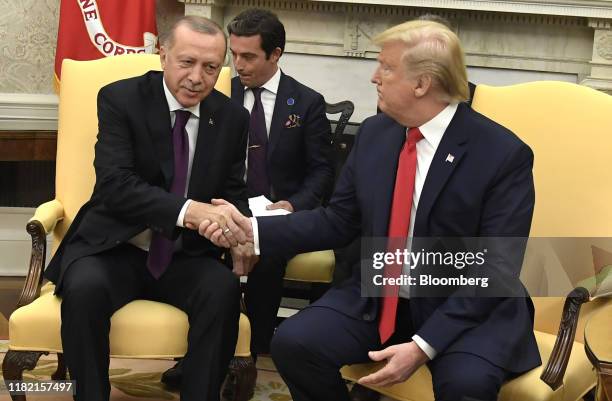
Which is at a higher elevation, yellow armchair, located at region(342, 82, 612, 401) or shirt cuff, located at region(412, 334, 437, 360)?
yellow armchair, located at region(342, 82, 612, 401)

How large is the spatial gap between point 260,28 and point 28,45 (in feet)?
6.06

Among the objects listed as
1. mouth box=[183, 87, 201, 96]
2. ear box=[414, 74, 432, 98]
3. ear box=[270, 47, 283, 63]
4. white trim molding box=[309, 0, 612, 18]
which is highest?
white trim molding box=[309, 0, 612, 18]

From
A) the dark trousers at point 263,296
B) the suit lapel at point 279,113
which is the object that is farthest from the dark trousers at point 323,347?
the suit lapel at point 279,113

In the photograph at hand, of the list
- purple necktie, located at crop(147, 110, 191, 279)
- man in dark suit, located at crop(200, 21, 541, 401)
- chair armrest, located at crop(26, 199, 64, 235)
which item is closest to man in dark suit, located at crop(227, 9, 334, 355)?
purple necktie, located at crop(147, 110, 191, 279)

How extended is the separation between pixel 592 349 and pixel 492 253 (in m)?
0.43

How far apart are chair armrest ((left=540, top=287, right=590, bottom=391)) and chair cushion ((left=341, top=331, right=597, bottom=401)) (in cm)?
3

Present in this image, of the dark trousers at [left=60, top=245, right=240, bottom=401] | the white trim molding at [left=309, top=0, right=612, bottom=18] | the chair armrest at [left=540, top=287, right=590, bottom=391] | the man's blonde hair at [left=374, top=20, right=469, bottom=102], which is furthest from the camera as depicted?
the white trim molding at [left=309, top=0, right=612, bottom=18]

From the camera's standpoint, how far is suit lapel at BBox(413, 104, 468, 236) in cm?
260

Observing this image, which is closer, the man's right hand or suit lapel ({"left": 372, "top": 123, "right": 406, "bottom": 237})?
suit lapel ({"left": 372, "top": 123, "right": 406, "bottom": 237})

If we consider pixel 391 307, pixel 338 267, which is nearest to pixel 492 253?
pixel 391 307

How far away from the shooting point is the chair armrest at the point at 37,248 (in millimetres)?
2941

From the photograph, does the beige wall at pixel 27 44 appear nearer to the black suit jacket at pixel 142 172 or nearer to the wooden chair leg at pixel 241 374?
the black suit jacket at pixel 142 172

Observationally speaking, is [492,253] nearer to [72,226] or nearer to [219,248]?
[219,248]

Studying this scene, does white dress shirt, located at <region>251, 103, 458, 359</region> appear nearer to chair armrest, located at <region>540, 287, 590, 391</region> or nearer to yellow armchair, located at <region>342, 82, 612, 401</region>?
chair armrest, located at <region>540, 287, 590, 391</region>
